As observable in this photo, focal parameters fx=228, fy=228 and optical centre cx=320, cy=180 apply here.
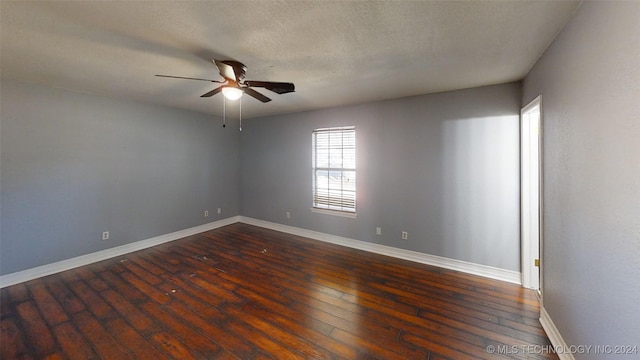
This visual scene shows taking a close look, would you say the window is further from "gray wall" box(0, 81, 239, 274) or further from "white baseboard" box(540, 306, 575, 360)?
"white baseboard" box(540, 306, 575, 360)

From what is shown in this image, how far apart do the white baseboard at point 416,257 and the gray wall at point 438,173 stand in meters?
0.07

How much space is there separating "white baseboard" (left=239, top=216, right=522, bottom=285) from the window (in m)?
0.53

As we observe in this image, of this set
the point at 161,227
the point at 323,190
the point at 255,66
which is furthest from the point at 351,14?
the point at 161,227

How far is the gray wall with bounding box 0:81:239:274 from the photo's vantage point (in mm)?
2762

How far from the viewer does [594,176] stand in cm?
133

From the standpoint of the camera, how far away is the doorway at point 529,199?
2523 millimetres

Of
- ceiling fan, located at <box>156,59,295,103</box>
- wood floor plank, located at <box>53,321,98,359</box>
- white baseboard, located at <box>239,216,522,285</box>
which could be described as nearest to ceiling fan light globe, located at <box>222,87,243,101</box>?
ceiling fan, located at <box>156,59,295,103</box>

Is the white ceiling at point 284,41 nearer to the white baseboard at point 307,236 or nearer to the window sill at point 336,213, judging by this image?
the window sill at point 336,213

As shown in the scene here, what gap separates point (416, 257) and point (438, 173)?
127cm

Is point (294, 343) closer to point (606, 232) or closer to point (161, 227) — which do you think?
point (606, 232)

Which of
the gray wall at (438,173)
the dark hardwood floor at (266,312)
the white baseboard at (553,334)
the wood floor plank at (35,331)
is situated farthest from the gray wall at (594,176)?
the wood floor plank at (35,331)

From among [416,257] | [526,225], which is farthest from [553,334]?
[416,257]

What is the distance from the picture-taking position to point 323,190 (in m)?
4.38

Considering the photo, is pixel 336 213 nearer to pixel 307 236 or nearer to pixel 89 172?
pixel 307 236
